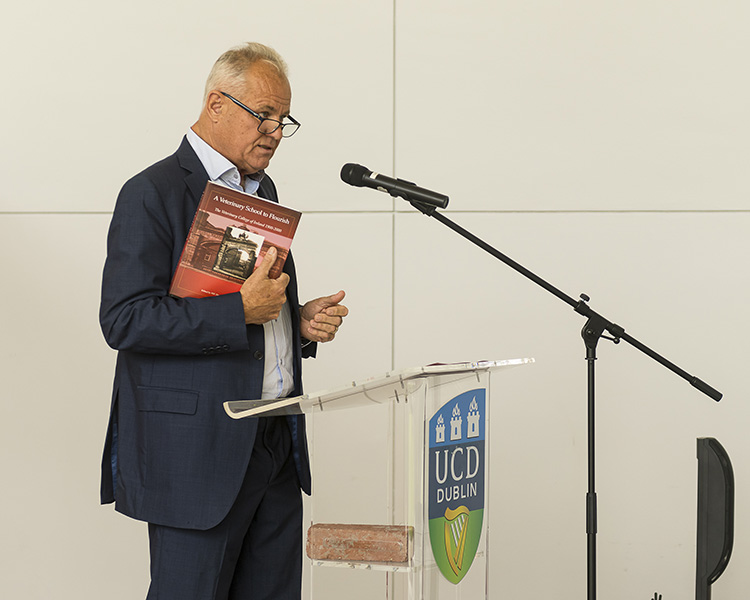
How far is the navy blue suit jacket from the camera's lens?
6.02ft

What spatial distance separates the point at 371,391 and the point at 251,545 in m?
0.71

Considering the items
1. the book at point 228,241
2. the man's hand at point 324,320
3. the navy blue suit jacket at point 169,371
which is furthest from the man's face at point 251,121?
the man's hand at point 324,320

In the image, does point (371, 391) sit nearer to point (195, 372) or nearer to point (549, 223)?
point (195, 372)

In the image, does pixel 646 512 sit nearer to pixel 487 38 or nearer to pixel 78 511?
pixel 487 38

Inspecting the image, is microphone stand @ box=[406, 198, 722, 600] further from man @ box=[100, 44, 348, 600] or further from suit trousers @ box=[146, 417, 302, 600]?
suit trousers @ box=[146, 417, 302, 600]

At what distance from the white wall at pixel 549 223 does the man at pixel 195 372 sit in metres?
1.38

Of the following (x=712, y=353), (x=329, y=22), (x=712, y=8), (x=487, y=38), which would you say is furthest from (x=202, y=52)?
(x=712, y=353)

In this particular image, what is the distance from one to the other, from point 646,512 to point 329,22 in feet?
7.70

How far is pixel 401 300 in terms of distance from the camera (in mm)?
3436

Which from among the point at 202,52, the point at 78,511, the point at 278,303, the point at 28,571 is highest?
the point at 202,52

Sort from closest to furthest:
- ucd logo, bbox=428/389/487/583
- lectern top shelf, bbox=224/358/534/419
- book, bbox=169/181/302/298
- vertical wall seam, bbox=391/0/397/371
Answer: lectern top shelf, bbox=224/358/534/419 → ucd logo, bbox=428/389/487/583 → book, bbox=169/181/302/298 → vertical wall seam, bbox=391/0/397/371

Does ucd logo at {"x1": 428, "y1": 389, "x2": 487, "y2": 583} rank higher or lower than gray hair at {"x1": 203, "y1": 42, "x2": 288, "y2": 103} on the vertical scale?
lower

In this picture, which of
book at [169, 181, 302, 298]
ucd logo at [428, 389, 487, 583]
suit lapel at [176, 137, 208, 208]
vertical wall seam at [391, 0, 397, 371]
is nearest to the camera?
ucd logo at [428, 389, 487, 583]

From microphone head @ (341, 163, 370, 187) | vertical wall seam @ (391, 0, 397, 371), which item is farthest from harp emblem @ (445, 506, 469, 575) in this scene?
vertical wall seam @ (391, 0, 397, 371)
